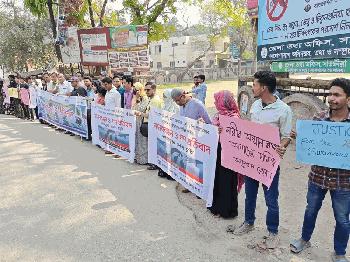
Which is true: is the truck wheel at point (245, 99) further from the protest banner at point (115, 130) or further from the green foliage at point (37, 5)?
the green foliage at point (37, 5)

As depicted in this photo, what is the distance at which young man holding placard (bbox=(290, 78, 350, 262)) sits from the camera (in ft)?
10.7

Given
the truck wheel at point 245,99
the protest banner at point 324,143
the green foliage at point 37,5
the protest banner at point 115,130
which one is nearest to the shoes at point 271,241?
the protest banner at point 324,143

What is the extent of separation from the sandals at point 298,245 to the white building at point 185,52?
5440 centimetres

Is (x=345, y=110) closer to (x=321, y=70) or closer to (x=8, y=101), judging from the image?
(x=321, y=70)

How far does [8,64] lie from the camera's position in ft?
104

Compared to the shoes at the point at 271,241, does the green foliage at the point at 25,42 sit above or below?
above

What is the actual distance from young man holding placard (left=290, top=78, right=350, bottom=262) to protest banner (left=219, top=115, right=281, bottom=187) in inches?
17.5

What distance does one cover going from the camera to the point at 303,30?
8281 millimetres

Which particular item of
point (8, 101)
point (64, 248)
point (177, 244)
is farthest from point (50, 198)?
point (8, 101)

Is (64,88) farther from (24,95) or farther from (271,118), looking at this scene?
(271,118)

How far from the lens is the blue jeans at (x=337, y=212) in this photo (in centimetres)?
338

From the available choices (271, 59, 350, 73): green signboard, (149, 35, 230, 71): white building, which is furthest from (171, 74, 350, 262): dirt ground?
(149, 35, 230, 71): white building

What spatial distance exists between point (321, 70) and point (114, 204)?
5587 millimetres

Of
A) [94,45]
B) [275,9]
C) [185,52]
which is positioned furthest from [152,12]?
[185,52]
